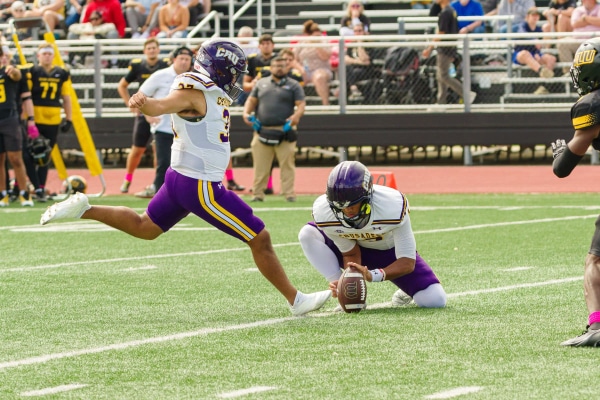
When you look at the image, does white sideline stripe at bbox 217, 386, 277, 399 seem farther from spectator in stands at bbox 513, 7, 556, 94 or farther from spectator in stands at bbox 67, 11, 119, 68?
spectator in stands at bbox 67, 11, 119, 68

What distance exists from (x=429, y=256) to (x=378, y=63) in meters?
10.0

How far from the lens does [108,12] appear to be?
23.1 metres

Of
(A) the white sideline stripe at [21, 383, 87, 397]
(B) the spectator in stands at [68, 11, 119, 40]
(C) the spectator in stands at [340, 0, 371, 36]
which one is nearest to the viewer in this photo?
(A) the white sideline stripe at [21, 383, 87, 397]

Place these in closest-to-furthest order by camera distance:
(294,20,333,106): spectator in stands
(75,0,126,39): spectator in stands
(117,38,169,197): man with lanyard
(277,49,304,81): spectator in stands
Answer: (277,49,304,81): spectator in stands < (117,38,169,197): man with lanyard < (294,20,333,106): spectator in stands < (75,0,126,39): spectator in stands

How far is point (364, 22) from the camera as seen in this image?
21.6 metres

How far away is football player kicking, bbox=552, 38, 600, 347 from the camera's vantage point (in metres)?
5.86

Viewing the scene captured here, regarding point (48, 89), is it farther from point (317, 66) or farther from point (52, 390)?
point (52, 390)

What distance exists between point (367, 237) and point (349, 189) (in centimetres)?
58

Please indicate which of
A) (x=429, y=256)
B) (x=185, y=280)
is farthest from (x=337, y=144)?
(x=185, y=280)

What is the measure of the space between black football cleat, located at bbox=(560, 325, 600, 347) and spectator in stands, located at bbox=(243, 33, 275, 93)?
11559 mm

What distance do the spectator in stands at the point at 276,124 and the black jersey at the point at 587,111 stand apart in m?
10.5

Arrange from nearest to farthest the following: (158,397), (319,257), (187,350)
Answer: (158,397)
(187,350)
(319,257)

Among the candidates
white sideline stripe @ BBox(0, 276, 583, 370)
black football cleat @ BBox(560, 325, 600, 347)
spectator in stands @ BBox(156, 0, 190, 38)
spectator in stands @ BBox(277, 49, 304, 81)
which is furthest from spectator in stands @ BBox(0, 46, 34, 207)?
black football cleat @ BBox(560, 325, 600, 347)

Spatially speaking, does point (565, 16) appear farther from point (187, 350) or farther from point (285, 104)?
point (187, 350)
